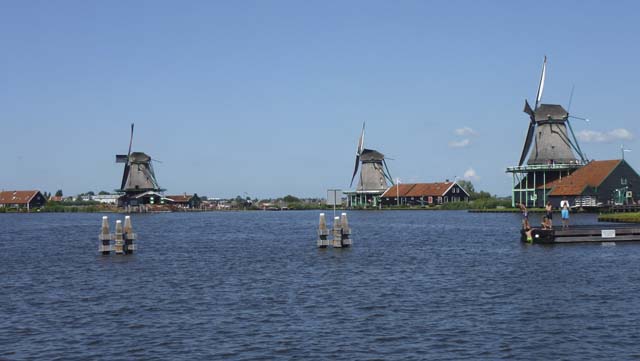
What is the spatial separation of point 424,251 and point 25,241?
113 feet

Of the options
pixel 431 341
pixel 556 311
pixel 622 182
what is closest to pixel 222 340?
pixel 431 341

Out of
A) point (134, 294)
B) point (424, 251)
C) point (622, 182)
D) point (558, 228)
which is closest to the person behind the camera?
point (134, 294)

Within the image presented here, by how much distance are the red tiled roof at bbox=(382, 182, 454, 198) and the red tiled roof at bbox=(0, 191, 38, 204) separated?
279ft

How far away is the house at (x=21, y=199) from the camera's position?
18800 cm

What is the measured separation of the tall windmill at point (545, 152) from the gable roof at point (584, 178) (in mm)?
2612

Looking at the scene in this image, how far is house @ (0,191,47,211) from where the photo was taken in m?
188

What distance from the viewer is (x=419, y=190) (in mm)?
159750

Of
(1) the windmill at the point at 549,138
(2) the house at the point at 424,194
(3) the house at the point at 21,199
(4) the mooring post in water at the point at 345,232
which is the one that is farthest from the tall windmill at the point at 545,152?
(3) the house at the point at 21,199

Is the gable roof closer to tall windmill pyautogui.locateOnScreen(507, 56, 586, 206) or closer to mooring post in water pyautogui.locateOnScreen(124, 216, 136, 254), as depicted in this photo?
tall windmill pyautogui.locateOnScreen(507, 56, 586, 206)

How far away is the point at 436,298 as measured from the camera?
28.1 metres

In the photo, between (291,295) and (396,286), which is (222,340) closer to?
(291,295)

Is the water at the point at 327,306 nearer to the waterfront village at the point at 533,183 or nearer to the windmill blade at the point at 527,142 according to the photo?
the waterfront village at the point at 533,183

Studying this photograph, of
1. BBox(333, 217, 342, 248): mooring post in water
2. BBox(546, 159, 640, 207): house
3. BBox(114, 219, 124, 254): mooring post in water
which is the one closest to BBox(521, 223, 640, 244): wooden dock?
BBox(333, 217, 342, 248): mooring post in water

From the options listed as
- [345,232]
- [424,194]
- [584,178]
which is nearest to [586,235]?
[345,232]
